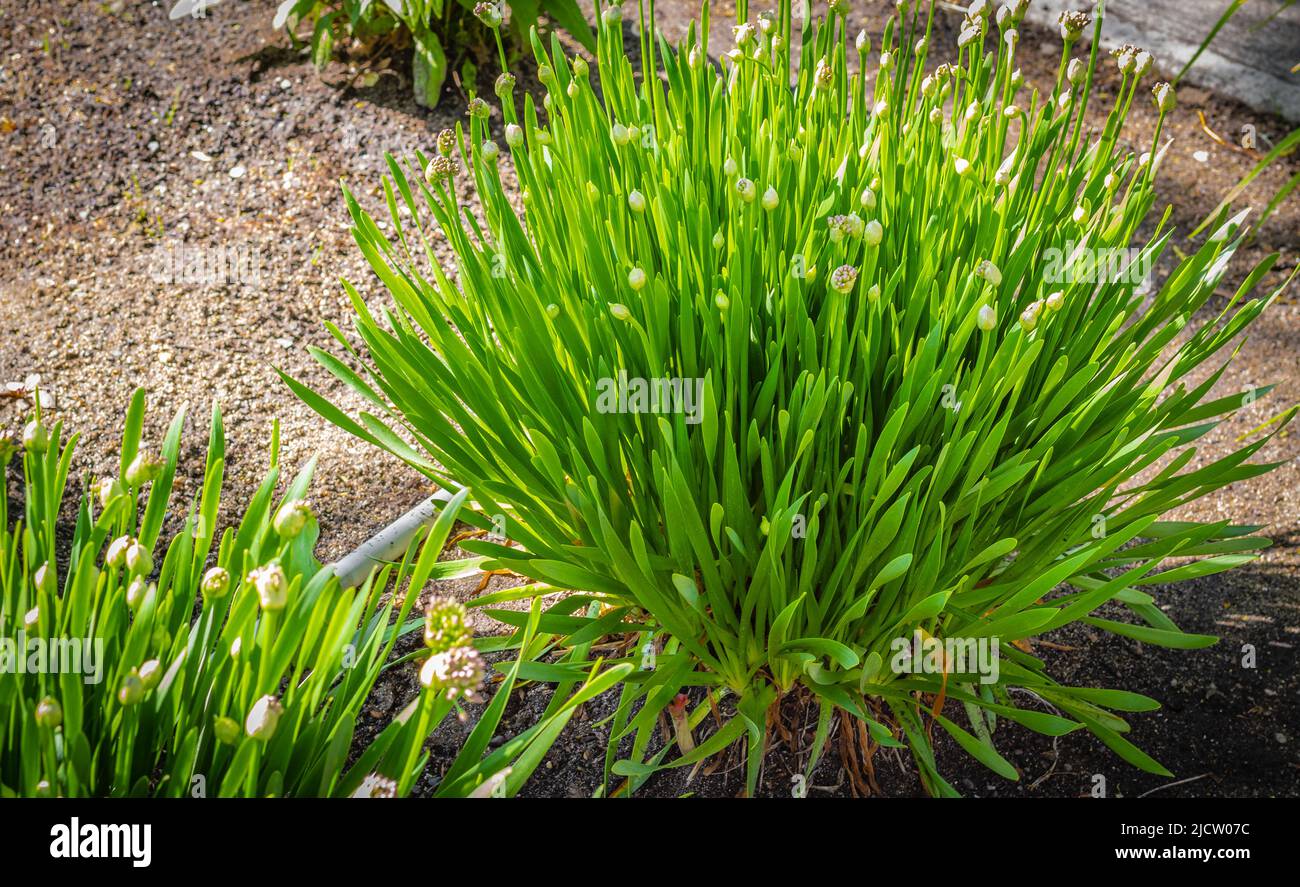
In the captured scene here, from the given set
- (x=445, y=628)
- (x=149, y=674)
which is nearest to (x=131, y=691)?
(x=149, y=674)

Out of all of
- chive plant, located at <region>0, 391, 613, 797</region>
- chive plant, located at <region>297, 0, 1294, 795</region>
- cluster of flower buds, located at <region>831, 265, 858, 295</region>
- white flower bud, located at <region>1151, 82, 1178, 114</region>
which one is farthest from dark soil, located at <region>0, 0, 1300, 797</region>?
white flower bud, located at <region>1151, 82, 1178, 114</region>

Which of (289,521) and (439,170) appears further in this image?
(439,170)

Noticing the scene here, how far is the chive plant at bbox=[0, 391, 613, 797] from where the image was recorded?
0.98 m

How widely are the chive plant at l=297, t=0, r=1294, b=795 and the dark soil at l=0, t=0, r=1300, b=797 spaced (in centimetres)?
20

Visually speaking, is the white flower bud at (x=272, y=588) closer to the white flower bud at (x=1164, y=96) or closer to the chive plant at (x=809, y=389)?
the chive plant at (x=809, y=389)

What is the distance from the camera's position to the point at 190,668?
1.13m

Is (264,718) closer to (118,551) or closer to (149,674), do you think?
(149,674)

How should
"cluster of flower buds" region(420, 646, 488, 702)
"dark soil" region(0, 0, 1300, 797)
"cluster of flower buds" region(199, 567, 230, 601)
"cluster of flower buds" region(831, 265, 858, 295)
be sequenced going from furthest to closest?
1. "dark soil" region(0, 0, 1300, 797)
2. "cluster of flower buds" region(831, 265, 858, 295)
3. "cluster of flower buds" region(199, 567, 230, 601)
4. "cluster of flower buds" region(420, 646, 488, 702)

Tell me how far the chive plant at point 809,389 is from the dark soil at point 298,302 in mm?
201

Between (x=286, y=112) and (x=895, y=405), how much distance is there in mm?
2483

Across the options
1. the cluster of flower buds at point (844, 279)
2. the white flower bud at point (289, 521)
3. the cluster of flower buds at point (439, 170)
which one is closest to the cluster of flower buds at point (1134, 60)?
the cluster of flower buds at point (844, 279)

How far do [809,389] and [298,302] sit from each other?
5.69ft

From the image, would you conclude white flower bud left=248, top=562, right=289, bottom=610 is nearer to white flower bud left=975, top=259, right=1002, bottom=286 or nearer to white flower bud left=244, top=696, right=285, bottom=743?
white flower bud left=244, top=696, right=285, bottom=743
